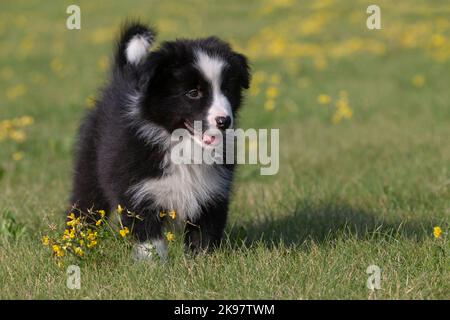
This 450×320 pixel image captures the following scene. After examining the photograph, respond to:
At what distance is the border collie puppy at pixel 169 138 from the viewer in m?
→ 4.10

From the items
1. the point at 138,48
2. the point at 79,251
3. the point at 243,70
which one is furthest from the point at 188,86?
the point at 79,251

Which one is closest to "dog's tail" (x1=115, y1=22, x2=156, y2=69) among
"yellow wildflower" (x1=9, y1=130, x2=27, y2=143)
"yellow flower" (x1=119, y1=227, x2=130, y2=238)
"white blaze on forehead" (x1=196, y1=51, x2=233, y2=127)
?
"white blaze on forehead" (x1=196, y1=51, x2=233, y2=127)

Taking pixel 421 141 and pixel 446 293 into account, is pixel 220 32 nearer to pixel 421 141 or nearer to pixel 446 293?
pixel 421 141

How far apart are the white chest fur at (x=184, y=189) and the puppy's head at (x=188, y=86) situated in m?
0.24

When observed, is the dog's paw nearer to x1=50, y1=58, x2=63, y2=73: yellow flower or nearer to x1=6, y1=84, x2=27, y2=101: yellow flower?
x1=6, y1=84, x2=27, y2=101: yellow flower

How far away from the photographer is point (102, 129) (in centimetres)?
470

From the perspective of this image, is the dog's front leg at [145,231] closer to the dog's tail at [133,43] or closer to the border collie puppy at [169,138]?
the border collie puppy at [169,138]

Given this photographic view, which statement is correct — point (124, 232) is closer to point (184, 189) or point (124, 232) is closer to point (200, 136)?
point (184, 189)

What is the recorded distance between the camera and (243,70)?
14.5 ft

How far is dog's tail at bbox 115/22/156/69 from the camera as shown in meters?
4.72

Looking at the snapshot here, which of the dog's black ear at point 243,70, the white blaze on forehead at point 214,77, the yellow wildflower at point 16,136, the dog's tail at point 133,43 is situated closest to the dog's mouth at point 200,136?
the white blaze on forehead at point 214,77

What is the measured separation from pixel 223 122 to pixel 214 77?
269mm

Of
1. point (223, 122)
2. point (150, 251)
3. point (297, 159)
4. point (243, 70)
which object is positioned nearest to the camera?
point (223, 122)

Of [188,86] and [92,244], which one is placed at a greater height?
[188,86]
